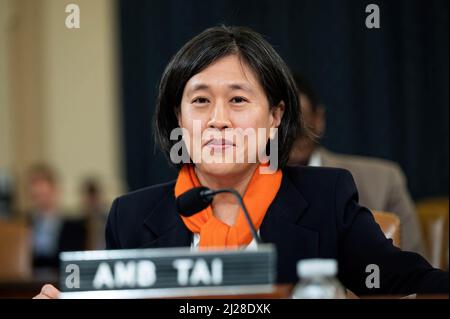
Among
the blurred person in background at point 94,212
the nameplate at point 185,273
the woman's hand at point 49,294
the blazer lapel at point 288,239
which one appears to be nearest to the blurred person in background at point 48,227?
the blurred person in background at point 94,212

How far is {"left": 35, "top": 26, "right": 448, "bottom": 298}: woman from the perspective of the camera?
5.71 ft

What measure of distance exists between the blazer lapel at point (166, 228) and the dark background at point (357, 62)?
376 cm

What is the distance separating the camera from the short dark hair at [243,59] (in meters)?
1.80

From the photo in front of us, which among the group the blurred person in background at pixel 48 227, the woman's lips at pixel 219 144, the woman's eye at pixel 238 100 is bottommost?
the blurred person in background at pixel 48 227

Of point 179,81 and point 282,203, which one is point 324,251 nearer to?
point 282,203

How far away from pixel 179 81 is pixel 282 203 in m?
0.35

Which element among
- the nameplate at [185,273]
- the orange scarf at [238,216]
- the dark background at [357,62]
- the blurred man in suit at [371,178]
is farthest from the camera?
the dark background at [357,62]

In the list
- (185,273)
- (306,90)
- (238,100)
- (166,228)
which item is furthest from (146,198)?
(306,90)

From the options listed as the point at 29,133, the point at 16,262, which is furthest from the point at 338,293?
the point at 29,133

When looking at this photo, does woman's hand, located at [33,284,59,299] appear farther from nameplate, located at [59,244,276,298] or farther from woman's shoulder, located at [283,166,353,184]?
woman's shoulder, located at [283,166,353,184]

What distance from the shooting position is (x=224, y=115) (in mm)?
1730

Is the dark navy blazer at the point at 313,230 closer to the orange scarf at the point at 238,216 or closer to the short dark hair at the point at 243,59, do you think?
the orange scarf at the point at 238,216

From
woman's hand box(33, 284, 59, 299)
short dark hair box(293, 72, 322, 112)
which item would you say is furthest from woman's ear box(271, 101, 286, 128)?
short dark hair box(293, 72, 322, 112)

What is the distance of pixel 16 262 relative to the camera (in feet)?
13.1
